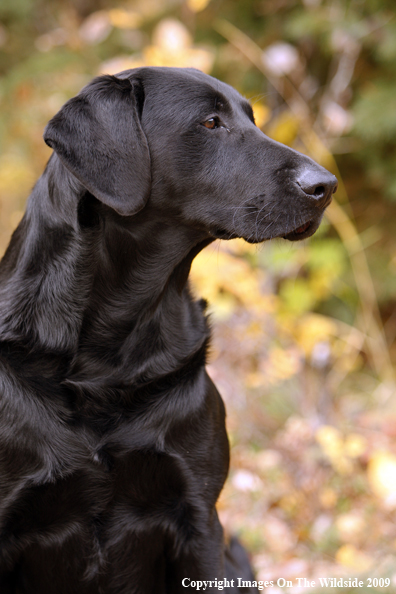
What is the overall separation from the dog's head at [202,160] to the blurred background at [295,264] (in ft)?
4.88

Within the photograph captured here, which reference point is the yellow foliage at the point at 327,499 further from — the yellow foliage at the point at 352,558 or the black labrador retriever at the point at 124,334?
the black labrador retriever at the point at 124,334

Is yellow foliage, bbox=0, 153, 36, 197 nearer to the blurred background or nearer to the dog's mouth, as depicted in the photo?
the blurred background

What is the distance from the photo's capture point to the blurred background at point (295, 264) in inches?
134

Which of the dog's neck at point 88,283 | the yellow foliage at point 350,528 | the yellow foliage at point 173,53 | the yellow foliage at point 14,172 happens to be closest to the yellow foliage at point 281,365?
the yellow foliage at point 350,528

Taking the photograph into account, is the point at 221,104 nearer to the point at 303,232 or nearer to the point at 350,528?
the point at 303,232

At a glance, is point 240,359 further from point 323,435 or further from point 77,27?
point 77,27

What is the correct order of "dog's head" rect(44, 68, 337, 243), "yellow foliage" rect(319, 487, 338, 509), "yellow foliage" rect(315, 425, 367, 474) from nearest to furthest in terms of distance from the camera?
"dog's head" rect(44, 68, 337, 243) → "yellow foliage" rect(315, 425, 367, 474) → "yellow foliage" rect(319, 487, 338, 509)

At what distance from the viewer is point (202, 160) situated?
1.93 meters

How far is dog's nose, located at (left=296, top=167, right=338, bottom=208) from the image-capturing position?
1842mm

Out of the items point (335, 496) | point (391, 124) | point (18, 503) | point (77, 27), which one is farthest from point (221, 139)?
point (77, 27)

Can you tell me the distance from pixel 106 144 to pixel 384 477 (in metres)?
2.45

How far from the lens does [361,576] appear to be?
2.50 metres

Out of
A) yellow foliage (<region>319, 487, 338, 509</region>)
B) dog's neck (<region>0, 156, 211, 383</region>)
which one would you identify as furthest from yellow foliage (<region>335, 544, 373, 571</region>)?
dog's neck (<region>0, 156, 211, 383</region>)

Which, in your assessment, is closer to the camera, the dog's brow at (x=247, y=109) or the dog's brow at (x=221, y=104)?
the dog's brow at (x=221, y=104)
